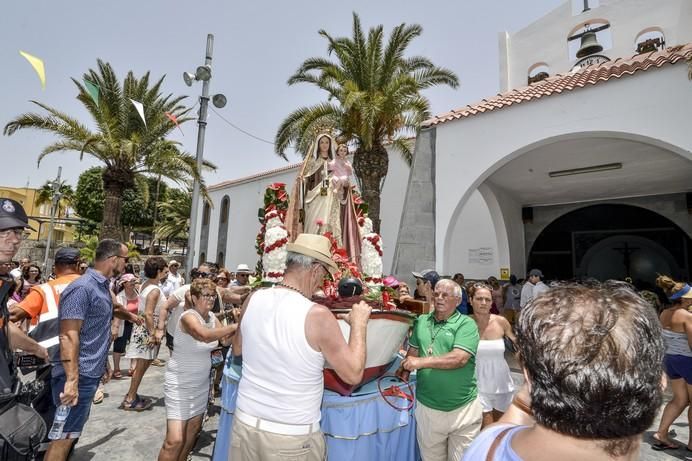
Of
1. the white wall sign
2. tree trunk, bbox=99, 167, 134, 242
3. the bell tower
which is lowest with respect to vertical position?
the white wall sign

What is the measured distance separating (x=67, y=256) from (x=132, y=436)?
2066 millimetres

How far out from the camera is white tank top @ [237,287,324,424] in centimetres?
185

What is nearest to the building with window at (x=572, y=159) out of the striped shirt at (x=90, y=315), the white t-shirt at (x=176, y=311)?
the white t-shirt at (x=176, y=311)

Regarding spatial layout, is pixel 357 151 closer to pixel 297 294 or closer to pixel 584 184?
pixel 584 184

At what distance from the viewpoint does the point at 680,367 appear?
4.21m

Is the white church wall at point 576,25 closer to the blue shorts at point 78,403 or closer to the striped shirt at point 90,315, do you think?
the striped shirt at point 90,315

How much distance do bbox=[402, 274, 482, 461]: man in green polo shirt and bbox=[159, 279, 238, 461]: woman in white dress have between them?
5.15 feet

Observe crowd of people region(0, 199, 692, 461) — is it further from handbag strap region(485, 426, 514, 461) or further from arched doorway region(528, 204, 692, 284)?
arched doorway region(528, 204, 692, 284)

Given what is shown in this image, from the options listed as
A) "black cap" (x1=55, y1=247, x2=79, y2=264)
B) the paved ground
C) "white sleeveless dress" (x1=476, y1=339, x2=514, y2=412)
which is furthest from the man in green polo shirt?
"black cap" (x1=55, y1=247, x2=79, y2=264)

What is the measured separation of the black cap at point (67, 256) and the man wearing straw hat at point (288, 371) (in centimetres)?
274

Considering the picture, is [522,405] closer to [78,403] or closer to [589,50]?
[78,403]

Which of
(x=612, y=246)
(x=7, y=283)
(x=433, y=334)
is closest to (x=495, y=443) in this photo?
(x=433, y=334)

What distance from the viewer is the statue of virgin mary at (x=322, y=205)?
4543mm

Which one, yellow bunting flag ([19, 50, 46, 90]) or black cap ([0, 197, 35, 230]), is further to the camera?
yellow bunting flag ([19, 50, 46, 90])
